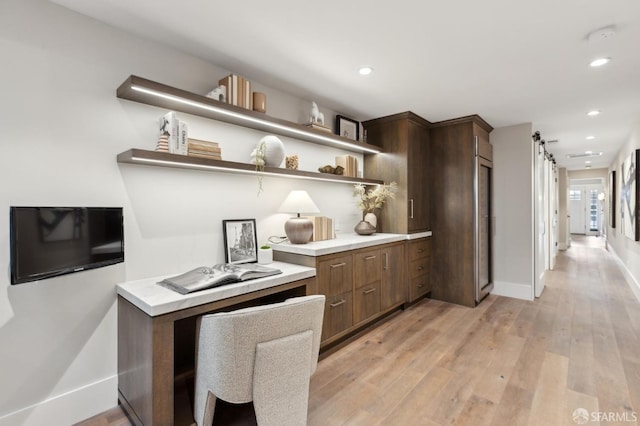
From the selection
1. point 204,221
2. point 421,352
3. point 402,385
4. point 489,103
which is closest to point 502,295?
point 421,352

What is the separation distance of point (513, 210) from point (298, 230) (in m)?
3.21

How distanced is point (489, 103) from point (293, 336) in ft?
10.7

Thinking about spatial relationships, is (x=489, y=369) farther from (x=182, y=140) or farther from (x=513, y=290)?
(x=182, y=140)

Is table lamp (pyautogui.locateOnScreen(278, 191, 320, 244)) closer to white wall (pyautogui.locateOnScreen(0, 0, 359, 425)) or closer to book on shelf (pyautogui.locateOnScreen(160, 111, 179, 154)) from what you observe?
white wall (pyautogui.locateOnScreen(0, 0, 359, 425))

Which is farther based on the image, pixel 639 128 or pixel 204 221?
pixel 639 128

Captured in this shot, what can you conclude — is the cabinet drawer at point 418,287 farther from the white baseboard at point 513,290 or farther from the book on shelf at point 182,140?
the book on shelf at point 182,140

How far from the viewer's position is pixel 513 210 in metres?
4.23

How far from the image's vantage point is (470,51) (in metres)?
2.27

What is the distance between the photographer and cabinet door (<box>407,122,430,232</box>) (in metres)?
3.78

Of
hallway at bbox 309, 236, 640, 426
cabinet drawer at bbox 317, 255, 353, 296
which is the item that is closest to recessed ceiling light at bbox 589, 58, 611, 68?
hallway at bbox 309, 236, 640, 426

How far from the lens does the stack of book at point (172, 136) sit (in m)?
2.03

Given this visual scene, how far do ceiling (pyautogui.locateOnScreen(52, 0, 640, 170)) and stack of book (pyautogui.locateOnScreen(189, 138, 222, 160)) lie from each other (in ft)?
2.27

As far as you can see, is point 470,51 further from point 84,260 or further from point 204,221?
point 84,260

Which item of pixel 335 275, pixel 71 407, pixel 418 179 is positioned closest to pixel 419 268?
pixel 418 179
